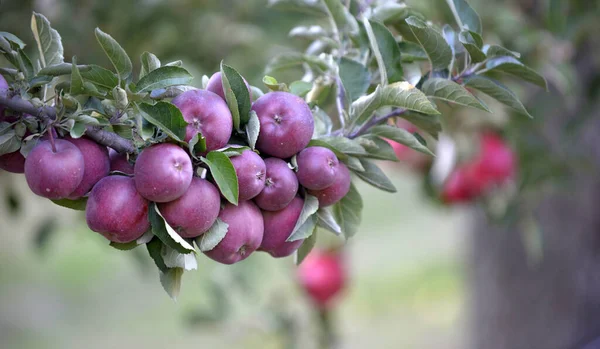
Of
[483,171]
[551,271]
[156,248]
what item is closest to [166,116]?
[156,248]

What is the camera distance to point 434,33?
31.9 inches

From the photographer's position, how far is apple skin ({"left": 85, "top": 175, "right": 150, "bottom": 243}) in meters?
0.64

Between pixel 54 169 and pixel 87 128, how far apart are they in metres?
0.06

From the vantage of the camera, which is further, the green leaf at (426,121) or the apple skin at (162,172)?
the green leaf at (426,121)

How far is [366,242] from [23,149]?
524cm

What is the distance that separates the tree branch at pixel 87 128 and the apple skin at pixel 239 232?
0.39ft

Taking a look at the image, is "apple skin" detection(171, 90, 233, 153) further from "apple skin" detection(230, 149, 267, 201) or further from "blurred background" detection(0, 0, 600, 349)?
"blurred background" detection(0, 0, 600, 349)

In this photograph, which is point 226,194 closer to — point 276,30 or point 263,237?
point 263,237

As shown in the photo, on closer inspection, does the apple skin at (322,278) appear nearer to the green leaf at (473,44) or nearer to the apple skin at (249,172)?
the green leaf at (473,44)

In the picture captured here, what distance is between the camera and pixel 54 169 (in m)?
0.62

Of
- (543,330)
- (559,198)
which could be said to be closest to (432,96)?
(559,198)

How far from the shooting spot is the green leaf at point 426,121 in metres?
0.88

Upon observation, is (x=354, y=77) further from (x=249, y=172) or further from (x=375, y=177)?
(x=249, y=172)

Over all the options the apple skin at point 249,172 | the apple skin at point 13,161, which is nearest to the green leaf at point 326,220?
the apple skin at point 249,172
